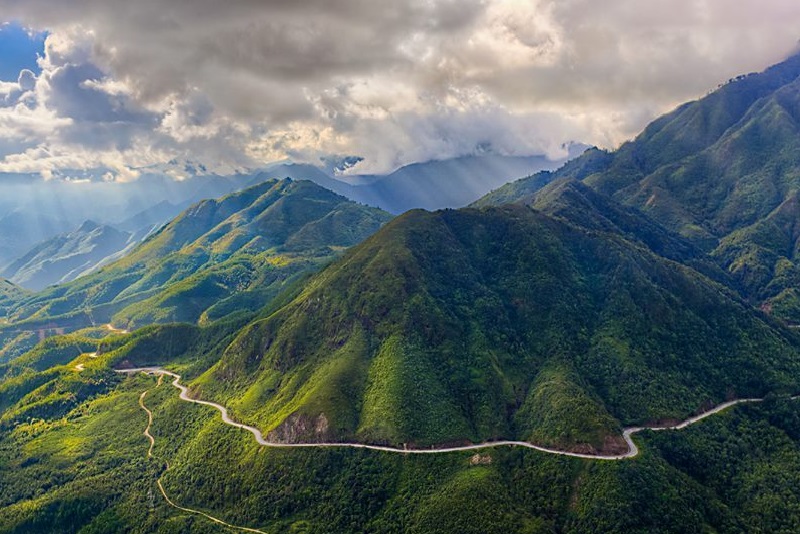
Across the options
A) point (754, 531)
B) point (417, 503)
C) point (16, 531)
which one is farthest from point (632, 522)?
point (16, 531)

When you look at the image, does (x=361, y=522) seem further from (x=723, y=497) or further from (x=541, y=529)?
(x=723, y=497)

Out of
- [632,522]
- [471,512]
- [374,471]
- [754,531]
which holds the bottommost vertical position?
[754,531]

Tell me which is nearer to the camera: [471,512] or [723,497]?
[471,512]

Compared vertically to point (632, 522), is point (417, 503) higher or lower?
higher

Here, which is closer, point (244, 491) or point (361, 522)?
point (361, 522)

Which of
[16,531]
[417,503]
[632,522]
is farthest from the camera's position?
[16,531]

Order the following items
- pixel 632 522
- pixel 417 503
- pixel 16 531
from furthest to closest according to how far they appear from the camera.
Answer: pixel 16 531
pixel 417 503
pixel 632 522

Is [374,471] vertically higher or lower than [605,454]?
higher

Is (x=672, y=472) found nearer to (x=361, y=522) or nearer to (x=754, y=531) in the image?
(x=754, y=531)

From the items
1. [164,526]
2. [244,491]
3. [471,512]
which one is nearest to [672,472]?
[471,512]
